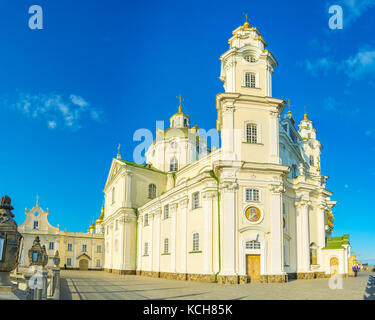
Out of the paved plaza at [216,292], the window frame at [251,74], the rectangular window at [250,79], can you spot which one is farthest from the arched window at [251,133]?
the paved plaza at [216,292]

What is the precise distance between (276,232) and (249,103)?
9666mm

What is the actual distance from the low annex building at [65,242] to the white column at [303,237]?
39.2 metres

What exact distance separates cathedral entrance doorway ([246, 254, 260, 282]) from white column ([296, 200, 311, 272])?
6265 millimetres

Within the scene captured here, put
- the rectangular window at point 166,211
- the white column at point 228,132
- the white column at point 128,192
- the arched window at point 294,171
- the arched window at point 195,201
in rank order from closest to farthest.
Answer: the white column at point 228,132
the arched window at point 195,201
the rectangular window at point 166,211
the arched window at point 294,171
the white column at point 128,192

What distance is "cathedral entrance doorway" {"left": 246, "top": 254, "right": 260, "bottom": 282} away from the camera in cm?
2448

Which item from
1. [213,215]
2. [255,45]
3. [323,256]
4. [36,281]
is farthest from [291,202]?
[36,281]

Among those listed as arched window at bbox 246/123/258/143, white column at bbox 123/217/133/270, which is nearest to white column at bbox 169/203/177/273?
arched window at bbox 246/123/258/143

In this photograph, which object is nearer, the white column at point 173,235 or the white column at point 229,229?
the white column at point 229,229

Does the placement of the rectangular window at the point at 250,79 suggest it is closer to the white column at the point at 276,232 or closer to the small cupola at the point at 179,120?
the white column at the point at 276,232

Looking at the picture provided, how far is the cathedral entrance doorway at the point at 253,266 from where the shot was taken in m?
24.5

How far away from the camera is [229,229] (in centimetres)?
2461

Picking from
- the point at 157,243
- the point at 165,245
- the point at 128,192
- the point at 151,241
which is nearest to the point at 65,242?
the point at 128,192

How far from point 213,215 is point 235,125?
6.77 m
